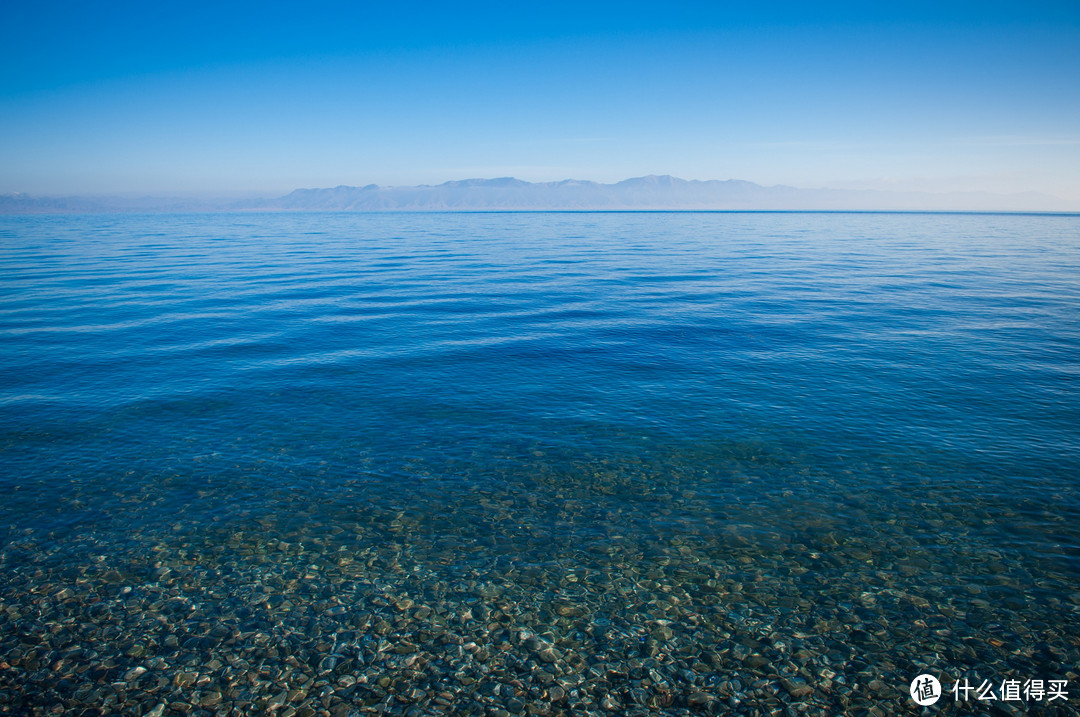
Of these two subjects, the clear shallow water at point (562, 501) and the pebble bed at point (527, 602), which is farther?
the clear shallow water at point (562, 501)

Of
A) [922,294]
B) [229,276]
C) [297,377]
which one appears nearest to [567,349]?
[297,377]

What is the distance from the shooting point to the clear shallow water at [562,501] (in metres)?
10.9

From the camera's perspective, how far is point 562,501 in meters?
16.4

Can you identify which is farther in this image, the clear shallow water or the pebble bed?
the clear shallow water

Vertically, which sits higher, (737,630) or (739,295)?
(739,295)

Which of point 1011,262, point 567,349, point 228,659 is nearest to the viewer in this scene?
point 228,659

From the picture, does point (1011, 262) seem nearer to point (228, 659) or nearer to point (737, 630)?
point (737, 630)

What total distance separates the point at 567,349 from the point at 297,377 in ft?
49.4

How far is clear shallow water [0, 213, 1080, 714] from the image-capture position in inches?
427

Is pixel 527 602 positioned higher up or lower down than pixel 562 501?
lower down

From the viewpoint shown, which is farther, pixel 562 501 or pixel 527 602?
pixel 562 501

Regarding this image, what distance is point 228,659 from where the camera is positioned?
35.0 ft

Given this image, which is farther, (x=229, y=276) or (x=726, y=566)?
(x=229, y=276)

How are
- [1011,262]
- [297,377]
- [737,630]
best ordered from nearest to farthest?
[737,630] → [297,377] → [1011,262]
